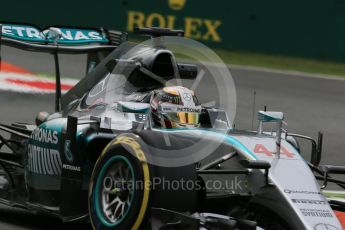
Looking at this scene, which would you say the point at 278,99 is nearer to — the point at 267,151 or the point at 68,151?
the point at 68,151

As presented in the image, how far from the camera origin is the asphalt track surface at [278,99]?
43.3 feet

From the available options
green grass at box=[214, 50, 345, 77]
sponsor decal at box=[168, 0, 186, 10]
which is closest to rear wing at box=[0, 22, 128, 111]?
green grass at box=[214, 50, 345, 77]

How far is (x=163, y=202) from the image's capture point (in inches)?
239

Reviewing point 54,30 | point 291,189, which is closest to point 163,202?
point 291,189

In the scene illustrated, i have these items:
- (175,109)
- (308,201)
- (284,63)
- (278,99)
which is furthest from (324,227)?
(284,63)

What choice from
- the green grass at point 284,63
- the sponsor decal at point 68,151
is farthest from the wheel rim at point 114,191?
the green grass at point 284,63

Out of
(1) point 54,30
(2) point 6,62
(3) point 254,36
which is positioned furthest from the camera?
(3) point 254,36

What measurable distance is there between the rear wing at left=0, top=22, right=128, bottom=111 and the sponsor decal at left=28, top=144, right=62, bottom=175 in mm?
1051

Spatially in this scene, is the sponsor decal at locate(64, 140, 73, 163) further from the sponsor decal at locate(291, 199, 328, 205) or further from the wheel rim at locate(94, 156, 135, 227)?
the sponsor decal at locate(291, 199, 328, 205)

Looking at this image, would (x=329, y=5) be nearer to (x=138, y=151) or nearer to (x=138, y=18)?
(x=138, y=18)

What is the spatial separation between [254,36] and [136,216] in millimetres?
13250

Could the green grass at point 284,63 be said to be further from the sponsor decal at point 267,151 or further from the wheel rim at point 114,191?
the wheel rim at point 114,191

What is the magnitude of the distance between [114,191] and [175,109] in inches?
42.4

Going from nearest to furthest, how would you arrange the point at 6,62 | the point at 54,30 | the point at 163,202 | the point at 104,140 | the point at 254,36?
the point at 163,202
the point at 104,140
the point at 54,30
the point at 6,62
the point at 254,36
